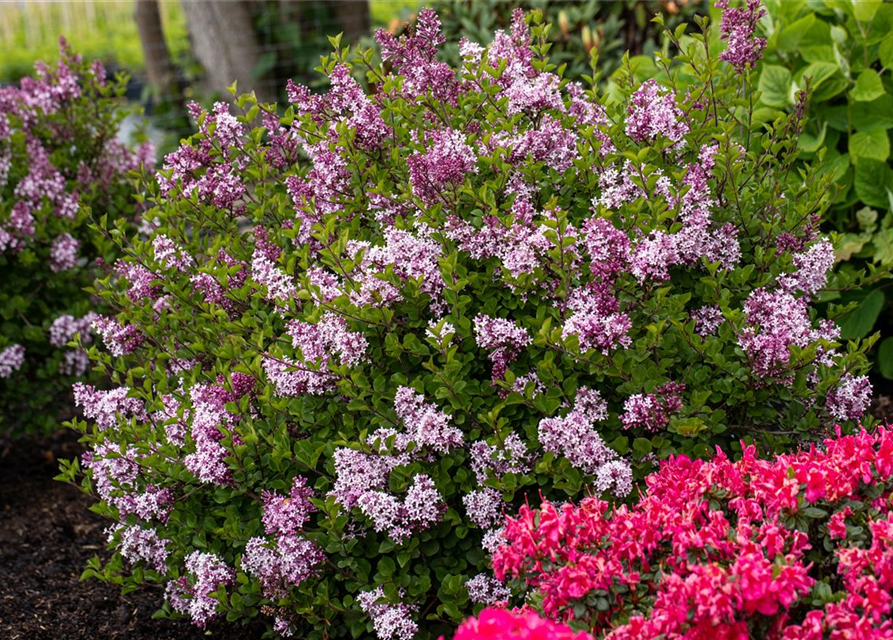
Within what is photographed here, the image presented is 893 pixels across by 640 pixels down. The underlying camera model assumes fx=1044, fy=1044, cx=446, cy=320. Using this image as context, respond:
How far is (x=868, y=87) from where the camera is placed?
4.27 metres

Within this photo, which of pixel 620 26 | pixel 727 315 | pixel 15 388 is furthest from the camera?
pixel 620 26

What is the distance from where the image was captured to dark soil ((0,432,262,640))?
3.60 metres

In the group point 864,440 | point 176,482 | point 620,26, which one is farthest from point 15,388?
point 620,26

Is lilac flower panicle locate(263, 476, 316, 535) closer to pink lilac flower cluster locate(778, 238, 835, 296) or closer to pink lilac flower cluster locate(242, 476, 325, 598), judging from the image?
pink lilac flower cluster locate(242, 476, 325, 598)

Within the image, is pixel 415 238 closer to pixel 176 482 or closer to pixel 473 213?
pixel 473 213

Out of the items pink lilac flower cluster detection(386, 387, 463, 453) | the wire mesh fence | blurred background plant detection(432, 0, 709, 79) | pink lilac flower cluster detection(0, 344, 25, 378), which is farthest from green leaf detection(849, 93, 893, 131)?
the wire mesh fence

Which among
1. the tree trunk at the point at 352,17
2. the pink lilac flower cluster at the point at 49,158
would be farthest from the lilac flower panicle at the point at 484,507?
the tree trunk at the point at 352,17

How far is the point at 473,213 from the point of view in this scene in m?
2.87

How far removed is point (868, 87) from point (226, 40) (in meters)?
5.85

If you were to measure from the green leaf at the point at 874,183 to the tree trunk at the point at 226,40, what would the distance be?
5.53 meters

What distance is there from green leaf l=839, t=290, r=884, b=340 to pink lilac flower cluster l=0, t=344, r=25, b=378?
3.68 metres

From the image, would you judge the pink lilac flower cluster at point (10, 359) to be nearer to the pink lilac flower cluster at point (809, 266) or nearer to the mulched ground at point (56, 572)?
the mulched ground at point (56, 572)

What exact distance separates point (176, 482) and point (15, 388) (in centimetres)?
222

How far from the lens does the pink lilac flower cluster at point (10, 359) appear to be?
15.6 feet
